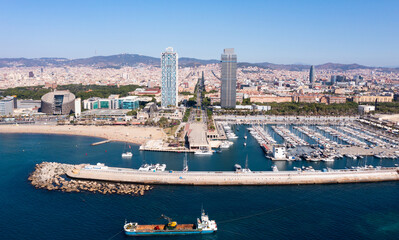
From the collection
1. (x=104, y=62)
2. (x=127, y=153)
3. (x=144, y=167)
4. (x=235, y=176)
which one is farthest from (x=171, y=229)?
(x=104, y=62)

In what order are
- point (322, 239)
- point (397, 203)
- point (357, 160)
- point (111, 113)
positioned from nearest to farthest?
1. point (322, 239)
2. point (397, 203)
3. point (357, 160)
4. point (111, 113)

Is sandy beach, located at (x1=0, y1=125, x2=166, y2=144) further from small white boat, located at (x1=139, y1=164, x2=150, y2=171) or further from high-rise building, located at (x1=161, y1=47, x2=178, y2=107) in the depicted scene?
high-rise building, located at (x1=161, y1=47, x2=178, y2=107)

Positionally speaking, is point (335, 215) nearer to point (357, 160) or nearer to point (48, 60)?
point (357, 160)

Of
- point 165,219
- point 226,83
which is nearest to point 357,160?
point 165,219

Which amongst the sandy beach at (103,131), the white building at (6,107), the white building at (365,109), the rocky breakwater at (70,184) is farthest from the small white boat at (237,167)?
the white building at (6,107)

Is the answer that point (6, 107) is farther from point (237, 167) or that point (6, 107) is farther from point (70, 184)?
point (237, 167)

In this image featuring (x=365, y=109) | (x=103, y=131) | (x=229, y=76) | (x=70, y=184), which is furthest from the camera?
(x=229, y=76)

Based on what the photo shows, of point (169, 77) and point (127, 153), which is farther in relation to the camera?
point (169, 77)
